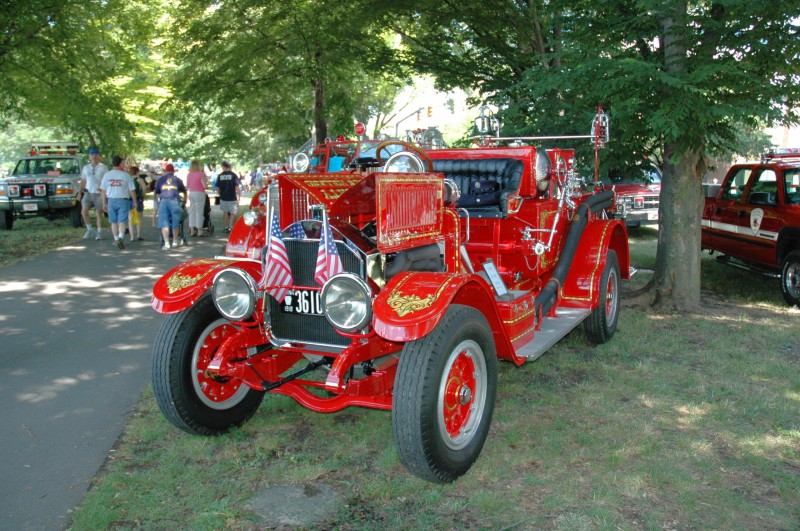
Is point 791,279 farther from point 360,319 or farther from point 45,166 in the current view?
point 45,166

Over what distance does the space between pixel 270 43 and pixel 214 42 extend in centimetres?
125

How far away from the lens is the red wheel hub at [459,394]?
3.88 m

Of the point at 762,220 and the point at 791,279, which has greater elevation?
the point at 762,220

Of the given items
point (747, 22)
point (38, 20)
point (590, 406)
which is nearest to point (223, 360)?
point (590, 406)

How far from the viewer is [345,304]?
3.79 m

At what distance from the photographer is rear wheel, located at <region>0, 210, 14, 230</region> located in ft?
55.0

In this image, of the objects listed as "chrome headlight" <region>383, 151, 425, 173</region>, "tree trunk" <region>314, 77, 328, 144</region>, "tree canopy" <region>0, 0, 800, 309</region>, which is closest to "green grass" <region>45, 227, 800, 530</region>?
"chrome headlight" <region>383, 151, 425, 173</region>

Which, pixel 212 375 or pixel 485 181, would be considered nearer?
pixel 212 375

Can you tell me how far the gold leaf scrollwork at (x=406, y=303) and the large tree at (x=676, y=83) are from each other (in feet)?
12.9

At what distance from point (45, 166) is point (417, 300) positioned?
18014 millimetres

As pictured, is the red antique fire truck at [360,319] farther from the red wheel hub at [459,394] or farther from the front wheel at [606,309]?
the front wheel at [606,309]

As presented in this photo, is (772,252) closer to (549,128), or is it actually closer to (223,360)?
(549,128)

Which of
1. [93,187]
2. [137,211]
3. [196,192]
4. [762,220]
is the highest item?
[93,187]

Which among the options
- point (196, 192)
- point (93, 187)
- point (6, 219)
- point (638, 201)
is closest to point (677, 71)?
point (638, 201)
